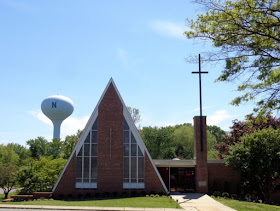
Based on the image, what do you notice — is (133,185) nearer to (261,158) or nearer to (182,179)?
(182,179)

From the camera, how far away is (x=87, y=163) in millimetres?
27578

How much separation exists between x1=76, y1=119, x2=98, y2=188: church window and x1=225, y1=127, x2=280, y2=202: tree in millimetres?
12898

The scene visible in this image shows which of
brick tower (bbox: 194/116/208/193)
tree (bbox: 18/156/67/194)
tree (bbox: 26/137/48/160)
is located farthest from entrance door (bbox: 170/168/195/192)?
tree (bbox: 26/137/48/160)

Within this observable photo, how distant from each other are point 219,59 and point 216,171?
17.8 m

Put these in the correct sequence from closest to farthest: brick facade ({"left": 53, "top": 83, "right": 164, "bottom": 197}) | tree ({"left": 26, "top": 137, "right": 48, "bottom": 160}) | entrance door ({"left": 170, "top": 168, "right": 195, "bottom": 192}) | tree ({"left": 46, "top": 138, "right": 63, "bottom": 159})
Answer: brick facade ({"left": 53, "top": 83, "right": 164, "bottom": 197}) → entrance door ({"left": 170, "top": 168, "right": 195, "bottom": 192}) → tree ({"left": 46, "top": 138, "right": 63, "bottom": 159}) → tree ({"left": 26, "top": 137, "right": 48, "bottom": 160})

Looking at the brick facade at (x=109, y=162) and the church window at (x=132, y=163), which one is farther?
the church window at (x=132, y=163)

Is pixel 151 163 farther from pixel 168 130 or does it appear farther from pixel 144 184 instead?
pixel 168 130

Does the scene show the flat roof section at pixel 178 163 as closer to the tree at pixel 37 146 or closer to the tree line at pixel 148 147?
the tree line at pixel 148 147

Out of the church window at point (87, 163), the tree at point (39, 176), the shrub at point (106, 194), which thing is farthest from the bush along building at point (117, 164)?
the tree at point (39, 176)

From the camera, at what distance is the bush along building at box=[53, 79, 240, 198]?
27062 millimetres

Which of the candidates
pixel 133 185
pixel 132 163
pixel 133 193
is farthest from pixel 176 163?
pixel 133 193

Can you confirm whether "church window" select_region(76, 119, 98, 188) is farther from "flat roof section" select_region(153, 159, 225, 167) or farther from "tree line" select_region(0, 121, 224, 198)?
"tree line" select_region(0, 121, 224, 198)

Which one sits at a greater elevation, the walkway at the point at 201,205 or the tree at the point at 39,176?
the tree at the point at 39,176

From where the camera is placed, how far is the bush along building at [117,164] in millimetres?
27062
